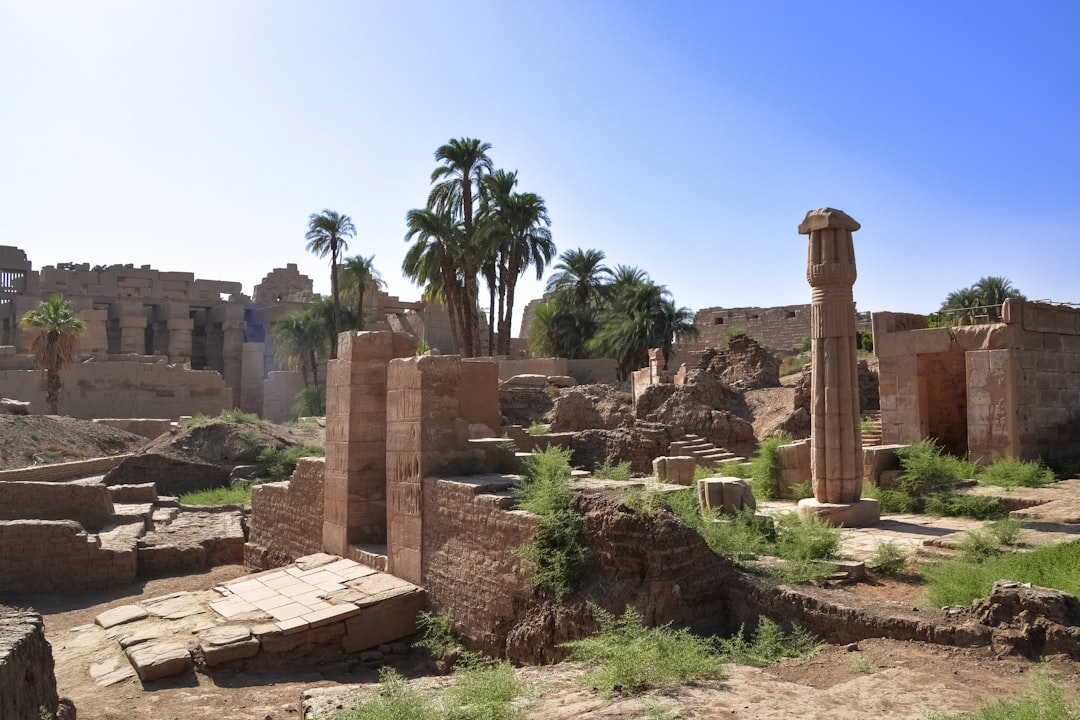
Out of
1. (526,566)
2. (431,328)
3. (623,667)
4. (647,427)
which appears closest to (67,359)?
(431,328)

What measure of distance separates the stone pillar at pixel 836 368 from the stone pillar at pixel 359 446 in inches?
215

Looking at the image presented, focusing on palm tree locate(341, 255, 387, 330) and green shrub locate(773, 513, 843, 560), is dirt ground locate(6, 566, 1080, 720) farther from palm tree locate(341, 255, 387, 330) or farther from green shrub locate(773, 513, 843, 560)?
palm tree locate(341, 255, 387, 330)

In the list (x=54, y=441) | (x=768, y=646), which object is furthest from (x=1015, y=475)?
(x=54, y=441)

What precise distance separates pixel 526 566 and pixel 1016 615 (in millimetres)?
3741

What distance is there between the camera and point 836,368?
10664mm

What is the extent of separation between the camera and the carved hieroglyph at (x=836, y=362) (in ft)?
34.8

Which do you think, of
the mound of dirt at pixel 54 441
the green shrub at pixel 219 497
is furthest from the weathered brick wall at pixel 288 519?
the mound of dirt at pixel 54 441

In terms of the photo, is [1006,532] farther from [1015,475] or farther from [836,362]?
[1015,475]

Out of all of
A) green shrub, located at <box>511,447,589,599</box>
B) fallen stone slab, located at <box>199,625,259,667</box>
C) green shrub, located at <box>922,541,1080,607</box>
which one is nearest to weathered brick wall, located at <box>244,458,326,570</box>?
fallen stone slab, located at <box>199,625,259,667</box>

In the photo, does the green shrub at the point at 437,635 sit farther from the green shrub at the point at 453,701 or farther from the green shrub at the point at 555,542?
the green shrub at the point at 453,701

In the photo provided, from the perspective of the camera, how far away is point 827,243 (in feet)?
35.2

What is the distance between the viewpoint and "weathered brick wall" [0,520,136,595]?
11.0 meters

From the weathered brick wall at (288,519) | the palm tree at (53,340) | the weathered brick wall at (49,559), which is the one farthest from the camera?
the palm tree at (53,340)

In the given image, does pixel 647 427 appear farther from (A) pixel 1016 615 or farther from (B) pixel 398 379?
(A) pixel 1016 615
